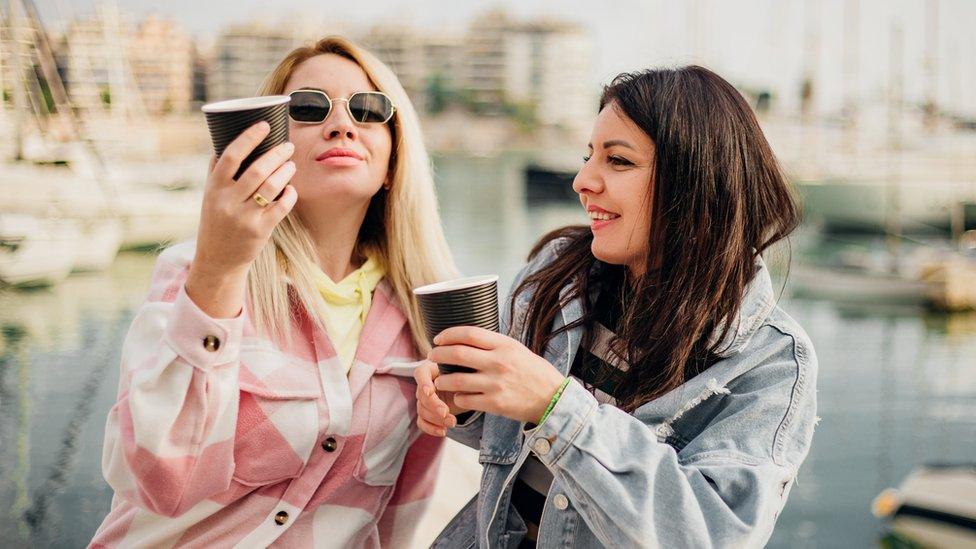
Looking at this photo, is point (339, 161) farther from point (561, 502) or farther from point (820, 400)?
point (820, 400)

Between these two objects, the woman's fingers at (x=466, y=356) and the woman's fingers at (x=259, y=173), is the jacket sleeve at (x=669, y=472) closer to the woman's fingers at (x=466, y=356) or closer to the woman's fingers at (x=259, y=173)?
the woman's fingers at (x=466, y=356)

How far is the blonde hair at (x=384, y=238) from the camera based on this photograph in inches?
75.8

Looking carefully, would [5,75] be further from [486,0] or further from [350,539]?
[486,0]

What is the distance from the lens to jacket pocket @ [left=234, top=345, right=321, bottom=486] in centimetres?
181

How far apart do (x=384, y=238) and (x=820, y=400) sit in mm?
19315

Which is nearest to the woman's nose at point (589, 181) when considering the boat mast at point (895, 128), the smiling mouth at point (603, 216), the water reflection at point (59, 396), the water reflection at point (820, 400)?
the smiling mouth at point (603, 216)

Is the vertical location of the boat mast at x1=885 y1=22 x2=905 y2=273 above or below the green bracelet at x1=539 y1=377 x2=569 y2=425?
below

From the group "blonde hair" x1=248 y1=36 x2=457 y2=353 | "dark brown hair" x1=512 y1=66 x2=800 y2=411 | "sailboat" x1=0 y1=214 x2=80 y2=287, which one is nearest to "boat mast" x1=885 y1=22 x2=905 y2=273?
"sailboat" x1=0 y1=214 x2=80 y2=287

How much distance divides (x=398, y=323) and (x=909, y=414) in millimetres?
19910

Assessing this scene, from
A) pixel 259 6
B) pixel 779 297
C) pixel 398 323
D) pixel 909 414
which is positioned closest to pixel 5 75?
pixel 398 323

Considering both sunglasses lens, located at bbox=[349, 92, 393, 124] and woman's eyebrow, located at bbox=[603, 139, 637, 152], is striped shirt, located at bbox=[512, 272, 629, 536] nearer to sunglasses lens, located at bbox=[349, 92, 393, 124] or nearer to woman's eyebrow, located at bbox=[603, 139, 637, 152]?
woman's eyebrow, located at bbox=[603, 139, 637, 152]

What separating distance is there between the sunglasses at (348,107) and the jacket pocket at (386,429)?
60 centimetres

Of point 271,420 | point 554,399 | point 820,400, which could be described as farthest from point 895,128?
point 554,399

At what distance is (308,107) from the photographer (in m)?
1.94
